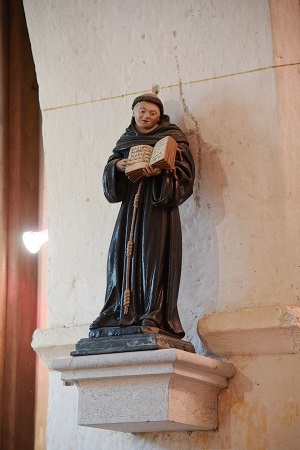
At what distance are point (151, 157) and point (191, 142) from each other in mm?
353

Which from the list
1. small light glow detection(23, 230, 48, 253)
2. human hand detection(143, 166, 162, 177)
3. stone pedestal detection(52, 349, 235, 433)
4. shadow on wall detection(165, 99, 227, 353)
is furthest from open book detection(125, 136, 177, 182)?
small light glow detection(23, 230, 48, 253)

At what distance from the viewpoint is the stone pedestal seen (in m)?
3.44

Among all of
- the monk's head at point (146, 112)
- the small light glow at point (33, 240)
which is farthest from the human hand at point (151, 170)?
the small light glow at point (33, 240)

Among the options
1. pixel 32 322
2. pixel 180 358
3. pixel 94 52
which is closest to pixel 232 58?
pixel 94 52

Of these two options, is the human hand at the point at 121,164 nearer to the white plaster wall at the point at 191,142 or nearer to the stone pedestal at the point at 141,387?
the white plaster wall at the point at 191,142

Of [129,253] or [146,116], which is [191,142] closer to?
[146,116]

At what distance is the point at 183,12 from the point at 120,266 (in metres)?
1.10

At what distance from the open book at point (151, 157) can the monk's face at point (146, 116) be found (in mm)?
116

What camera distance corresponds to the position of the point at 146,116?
3.85 m

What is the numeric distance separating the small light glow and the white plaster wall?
61 centimetres

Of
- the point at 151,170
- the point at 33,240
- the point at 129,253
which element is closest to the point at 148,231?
the point at 129,253

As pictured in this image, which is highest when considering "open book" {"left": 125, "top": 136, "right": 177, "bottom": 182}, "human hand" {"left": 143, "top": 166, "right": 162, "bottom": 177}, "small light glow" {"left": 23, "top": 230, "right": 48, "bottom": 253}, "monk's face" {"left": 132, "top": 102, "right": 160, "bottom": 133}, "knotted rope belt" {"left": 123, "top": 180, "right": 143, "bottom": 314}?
"monk's face" {"left": 132, "top": 102, "right": 160, "bottom": 133}

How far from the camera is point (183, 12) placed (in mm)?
4125

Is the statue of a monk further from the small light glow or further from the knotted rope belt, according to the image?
the small light glow
